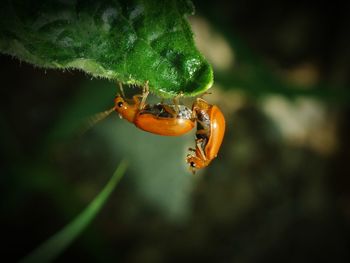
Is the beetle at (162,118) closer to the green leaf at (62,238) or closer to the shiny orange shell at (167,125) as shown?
the shiny orange shell at (167,125)

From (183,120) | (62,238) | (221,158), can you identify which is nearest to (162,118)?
(183,120)

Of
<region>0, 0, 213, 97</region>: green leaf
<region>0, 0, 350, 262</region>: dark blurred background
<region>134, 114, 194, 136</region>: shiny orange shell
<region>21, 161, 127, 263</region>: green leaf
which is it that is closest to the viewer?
<region>0, 0, 213, 97</region>: green leaf

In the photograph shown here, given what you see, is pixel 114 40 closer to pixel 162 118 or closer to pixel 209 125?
pixel 162 118

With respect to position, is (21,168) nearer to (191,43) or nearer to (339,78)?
(191,43)

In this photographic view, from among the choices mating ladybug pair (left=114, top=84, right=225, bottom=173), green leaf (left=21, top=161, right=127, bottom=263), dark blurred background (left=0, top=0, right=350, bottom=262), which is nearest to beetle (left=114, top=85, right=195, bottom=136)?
mating ladybug pair (left=114, top=84, right=225, bottom=173)

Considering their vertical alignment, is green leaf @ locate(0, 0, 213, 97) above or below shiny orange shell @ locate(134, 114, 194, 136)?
above

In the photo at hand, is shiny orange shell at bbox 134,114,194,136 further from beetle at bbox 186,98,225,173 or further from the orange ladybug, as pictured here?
beetle at bbox 186,98,225,173

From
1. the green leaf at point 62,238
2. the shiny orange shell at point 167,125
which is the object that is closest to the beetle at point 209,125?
the shiny orange shell at point 167,125
